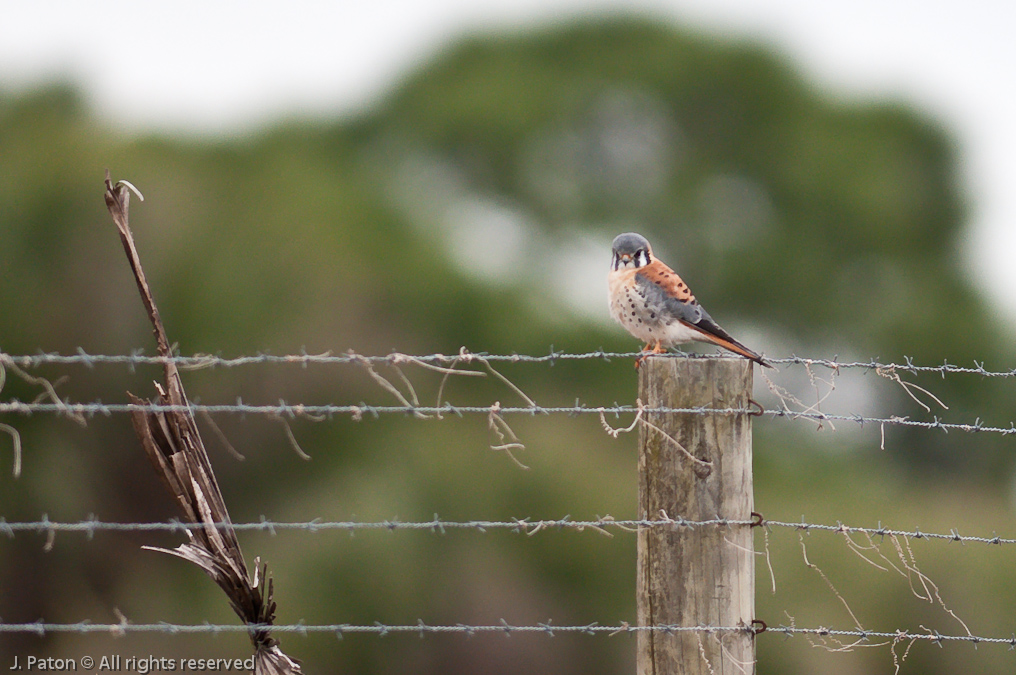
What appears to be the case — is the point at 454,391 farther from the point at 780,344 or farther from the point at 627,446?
the point at 780,344

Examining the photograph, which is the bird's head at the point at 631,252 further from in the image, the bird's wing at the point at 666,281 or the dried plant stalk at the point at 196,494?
the dried plant stalk at the point at 196,494

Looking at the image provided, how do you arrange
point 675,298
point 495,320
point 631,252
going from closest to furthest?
point 675,298
point 631,252
point 495,320

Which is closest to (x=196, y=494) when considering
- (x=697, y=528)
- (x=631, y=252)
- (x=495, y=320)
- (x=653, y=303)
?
(x=697, y=528)

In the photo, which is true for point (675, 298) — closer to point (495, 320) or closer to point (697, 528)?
point (697, 528)

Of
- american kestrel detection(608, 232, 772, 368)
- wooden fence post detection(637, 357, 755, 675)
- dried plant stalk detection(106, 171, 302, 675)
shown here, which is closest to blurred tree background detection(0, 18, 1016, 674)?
american kestrel detection(608, 232, 772, 368)

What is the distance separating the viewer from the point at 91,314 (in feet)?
29.3

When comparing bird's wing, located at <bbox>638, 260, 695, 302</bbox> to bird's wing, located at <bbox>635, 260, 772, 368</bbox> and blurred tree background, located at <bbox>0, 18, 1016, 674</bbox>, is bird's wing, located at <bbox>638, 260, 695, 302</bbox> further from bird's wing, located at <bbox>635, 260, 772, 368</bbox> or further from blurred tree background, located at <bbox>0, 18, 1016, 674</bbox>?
blurred tree background, located at <bbox>0, 18, 1016, 674</bbox>

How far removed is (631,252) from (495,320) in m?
8.14

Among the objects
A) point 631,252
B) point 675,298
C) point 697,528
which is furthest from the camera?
point 631,252

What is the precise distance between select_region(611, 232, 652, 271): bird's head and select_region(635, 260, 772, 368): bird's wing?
4.1 inches

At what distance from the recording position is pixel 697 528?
289 centimetres

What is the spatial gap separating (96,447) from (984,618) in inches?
308

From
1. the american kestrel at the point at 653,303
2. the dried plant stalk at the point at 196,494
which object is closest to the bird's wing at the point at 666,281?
the american kestrel at the point at 653,303

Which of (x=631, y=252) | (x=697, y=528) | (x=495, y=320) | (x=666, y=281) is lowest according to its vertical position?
(x=697, y=528)
